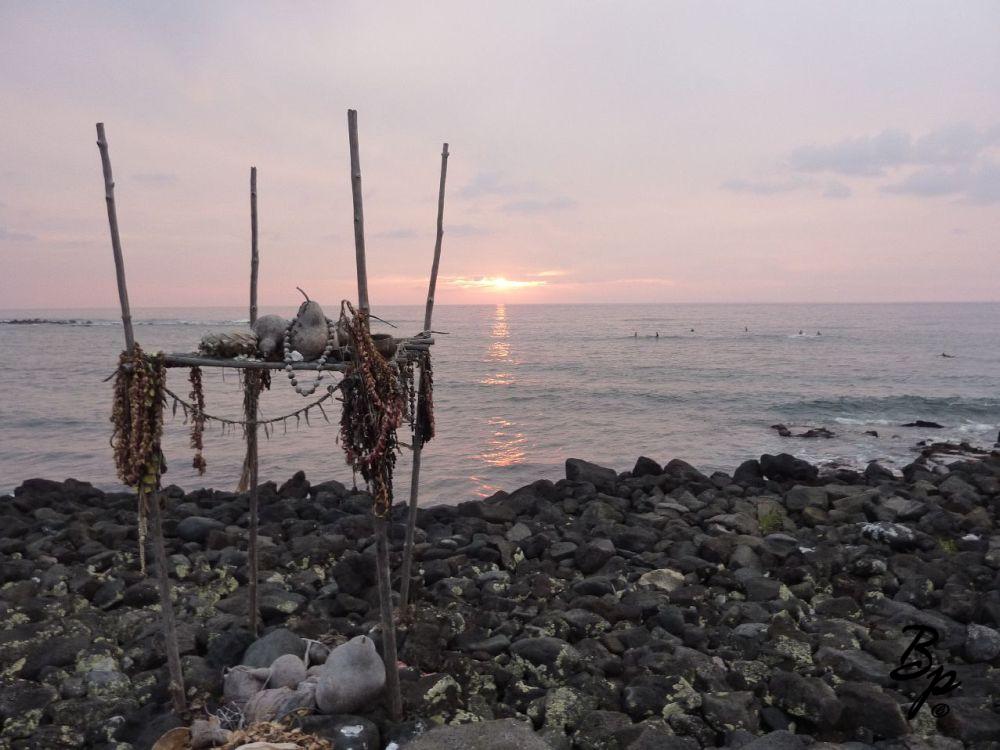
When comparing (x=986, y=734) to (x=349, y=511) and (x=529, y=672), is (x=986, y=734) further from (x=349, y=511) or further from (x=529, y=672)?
(x=349, y=511)

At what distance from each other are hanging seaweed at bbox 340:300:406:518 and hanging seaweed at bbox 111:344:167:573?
1796 mm

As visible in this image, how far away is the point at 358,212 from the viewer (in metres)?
5.90

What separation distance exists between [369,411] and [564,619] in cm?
425

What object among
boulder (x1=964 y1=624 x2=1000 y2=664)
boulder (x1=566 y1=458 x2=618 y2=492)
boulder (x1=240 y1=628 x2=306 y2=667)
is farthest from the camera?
boulder (x1=566 y1=458 x2=618 y2=492)

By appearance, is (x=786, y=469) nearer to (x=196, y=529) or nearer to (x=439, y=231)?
(x=439, y=231)

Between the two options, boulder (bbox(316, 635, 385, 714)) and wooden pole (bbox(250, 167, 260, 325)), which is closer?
boulder (bbox(316, 635, 385, 714))

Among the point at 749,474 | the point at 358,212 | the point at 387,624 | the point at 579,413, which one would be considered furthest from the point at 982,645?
the point at 579,413

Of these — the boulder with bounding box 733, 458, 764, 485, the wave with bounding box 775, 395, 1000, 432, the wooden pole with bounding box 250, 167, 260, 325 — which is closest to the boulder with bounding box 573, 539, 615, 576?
the wooden pole with bounding box 250, 167, 260, 325

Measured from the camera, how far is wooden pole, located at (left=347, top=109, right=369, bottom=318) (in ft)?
19.3

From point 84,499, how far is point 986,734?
1712 centimetres

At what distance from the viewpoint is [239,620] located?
841 cm

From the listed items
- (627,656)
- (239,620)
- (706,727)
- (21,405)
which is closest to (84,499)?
(239,620)

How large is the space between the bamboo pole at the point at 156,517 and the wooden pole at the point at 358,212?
217 cm

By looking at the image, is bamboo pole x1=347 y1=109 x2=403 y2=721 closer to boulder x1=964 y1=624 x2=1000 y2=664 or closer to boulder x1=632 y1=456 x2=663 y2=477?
boulder x1=964 y1=624 x2=1000 y2=664
